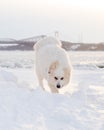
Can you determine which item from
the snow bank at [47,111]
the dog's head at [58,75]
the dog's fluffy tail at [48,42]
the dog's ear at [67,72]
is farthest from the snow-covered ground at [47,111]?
the dog's fluffy tail at [48,42]

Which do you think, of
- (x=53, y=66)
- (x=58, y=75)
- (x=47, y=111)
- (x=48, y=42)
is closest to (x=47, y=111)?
(x=47, y=111)

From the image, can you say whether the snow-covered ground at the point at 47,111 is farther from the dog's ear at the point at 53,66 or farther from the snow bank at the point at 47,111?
the dog's ear at the point at 53,66

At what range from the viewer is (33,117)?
4586 mm

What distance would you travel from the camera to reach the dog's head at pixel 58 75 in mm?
7199

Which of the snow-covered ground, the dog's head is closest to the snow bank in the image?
the snow-covered ground

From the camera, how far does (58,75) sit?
7148mm

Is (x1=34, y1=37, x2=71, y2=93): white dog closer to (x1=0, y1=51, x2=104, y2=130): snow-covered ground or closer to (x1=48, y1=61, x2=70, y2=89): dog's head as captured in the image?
(x1=48, y1=61, x2=70, y2=89): dog's head

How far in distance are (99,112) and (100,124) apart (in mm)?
830

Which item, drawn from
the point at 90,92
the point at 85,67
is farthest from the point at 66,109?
the point at 85,67

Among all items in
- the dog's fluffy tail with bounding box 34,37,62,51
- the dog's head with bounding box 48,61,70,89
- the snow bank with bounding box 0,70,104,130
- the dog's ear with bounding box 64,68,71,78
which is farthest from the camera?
the dog's fluffy tail with bounding box 34,37,62,51

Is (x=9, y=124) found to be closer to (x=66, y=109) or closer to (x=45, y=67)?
(x=66, y=109)

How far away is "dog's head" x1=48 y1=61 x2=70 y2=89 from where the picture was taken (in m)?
7.20

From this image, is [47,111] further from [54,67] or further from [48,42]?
[48,42]

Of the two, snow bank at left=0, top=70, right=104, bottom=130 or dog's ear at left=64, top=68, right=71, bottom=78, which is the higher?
snow bank at left=0, top=70, right=104, bottom=130
